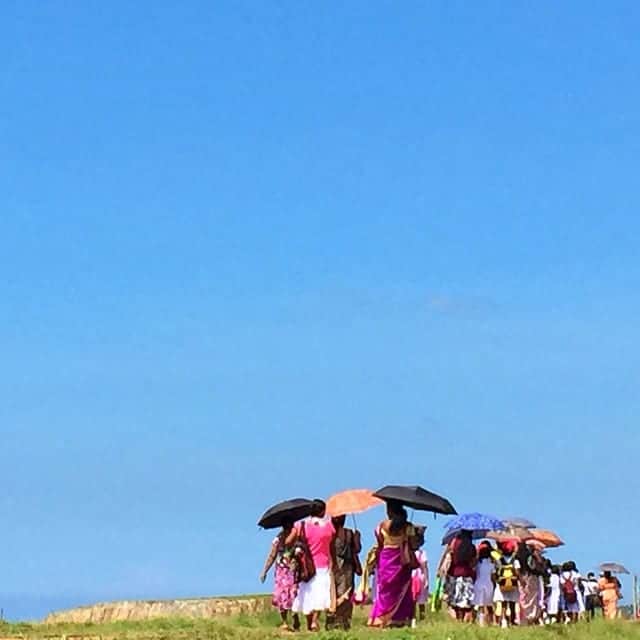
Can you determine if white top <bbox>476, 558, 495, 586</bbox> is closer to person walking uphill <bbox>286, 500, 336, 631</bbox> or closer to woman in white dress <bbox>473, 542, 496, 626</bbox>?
woman in white dress <bbox>473, 542, 496, 626</bbox>

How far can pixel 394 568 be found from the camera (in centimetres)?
2266

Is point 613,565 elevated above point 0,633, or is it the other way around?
point 613,565

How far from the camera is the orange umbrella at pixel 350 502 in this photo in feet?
82.4

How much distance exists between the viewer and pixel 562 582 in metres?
35.3

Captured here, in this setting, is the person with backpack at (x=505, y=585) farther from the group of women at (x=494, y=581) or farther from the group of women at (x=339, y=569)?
the group of women at (x=339, y=569)

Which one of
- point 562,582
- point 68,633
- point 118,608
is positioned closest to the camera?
point 68,633

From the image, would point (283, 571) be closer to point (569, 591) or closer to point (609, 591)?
point (569, 591)

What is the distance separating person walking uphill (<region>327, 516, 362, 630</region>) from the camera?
24.1 metres

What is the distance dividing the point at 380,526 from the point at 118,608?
1083 cm

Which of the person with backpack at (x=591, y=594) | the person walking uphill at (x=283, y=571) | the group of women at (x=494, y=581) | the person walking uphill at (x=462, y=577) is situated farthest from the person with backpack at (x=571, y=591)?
the person walking uphill at (x=283, y=571)

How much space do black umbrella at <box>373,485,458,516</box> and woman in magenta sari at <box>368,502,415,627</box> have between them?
124mm

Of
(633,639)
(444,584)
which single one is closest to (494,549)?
(444,584)

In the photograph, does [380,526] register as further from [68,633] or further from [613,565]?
[613,565]

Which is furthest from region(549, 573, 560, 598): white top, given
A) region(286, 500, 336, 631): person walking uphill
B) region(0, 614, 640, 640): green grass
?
region(286, 500, 336, 631): person walking uphill
